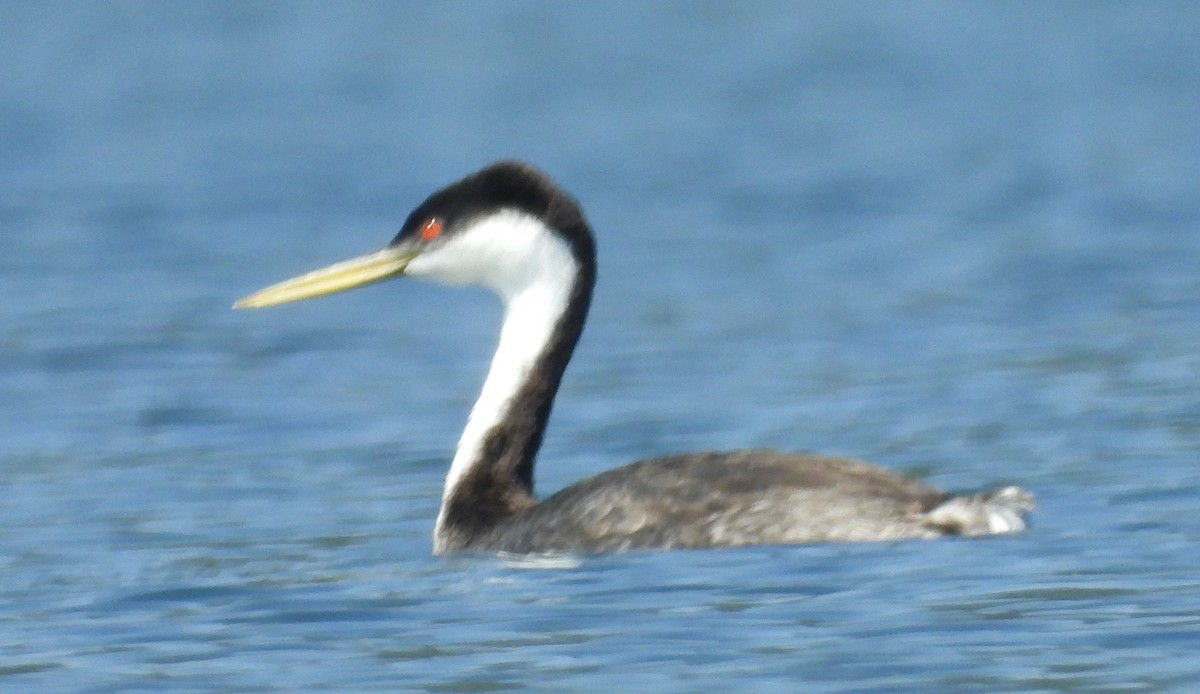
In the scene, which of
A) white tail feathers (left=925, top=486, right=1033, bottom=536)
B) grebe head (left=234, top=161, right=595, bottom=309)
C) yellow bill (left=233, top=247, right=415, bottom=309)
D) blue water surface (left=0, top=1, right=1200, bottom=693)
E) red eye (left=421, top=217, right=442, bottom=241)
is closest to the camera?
blue water surface (left=0, top=1, right=1200, bottom=693)

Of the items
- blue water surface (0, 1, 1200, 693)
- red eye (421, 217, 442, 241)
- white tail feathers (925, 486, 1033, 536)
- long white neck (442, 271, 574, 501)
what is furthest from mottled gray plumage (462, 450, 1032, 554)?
red eye (421, 217, 442, 241)

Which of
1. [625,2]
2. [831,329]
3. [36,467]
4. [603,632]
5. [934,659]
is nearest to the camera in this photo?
[934,659]

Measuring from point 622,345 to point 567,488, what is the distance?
657 cm

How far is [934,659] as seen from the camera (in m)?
8.61

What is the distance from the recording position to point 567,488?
35.9 feet

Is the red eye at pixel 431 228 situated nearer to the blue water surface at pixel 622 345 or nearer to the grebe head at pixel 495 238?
the grebe head at pixel 495 238

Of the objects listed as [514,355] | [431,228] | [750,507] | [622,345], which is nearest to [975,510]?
[750,507]

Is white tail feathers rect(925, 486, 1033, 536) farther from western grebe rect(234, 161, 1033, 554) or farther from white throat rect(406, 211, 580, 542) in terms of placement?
white throat rect(406, 211, 580, 542)

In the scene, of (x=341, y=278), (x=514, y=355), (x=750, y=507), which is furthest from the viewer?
(x=341, y=278)

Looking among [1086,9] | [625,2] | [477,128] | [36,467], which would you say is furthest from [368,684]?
[625,2]

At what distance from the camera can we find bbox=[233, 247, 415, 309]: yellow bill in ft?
38.3

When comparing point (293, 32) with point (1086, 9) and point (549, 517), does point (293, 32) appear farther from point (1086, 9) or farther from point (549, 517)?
point (549, 517)

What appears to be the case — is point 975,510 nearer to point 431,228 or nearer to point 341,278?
point 431,228

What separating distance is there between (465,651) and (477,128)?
73.7 feet
